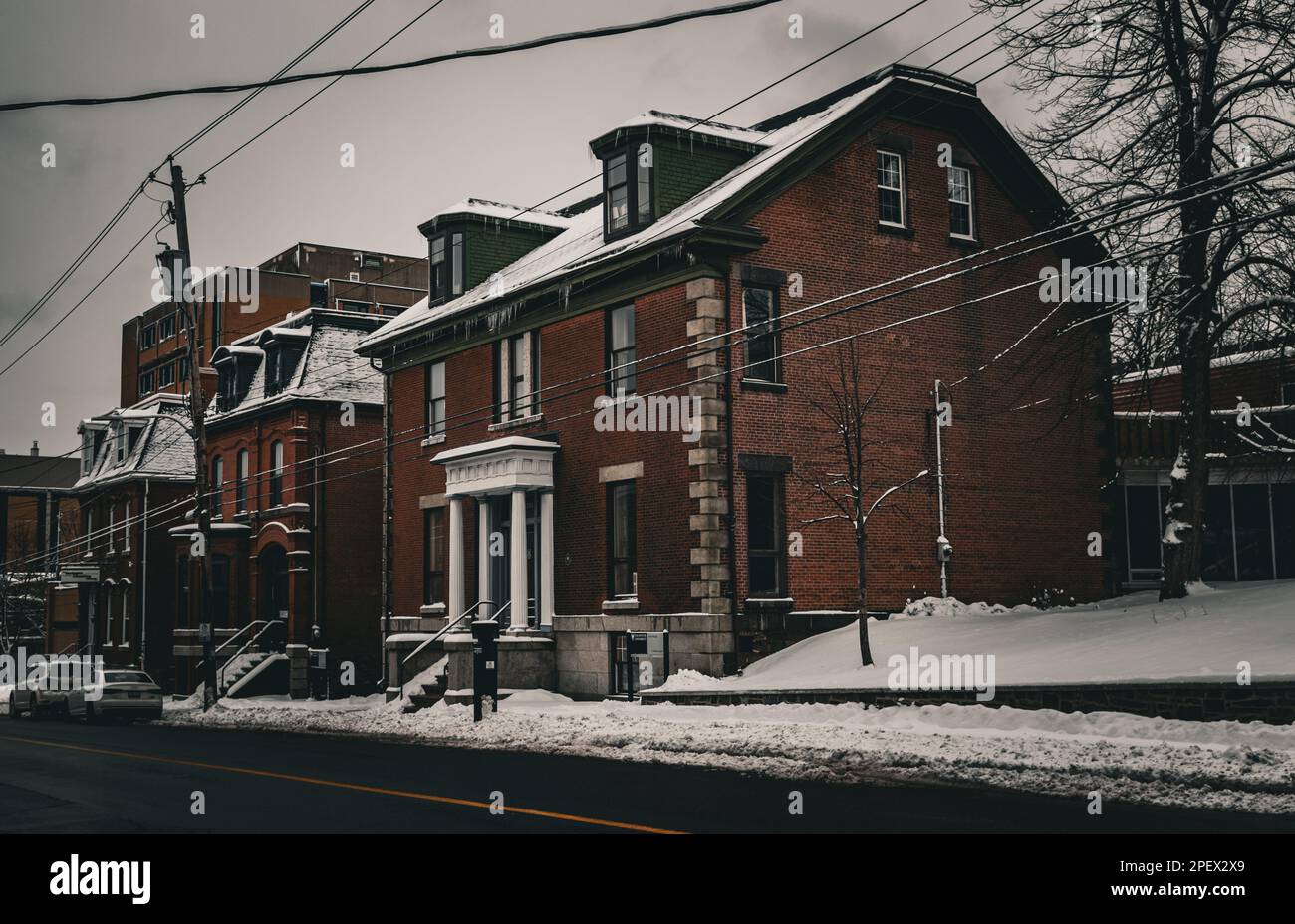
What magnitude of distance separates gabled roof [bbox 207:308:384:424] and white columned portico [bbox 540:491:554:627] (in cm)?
1503

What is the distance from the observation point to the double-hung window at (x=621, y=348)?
27.5 meters

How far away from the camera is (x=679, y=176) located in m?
28.2

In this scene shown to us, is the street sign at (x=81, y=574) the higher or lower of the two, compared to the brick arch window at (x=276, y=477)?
lower

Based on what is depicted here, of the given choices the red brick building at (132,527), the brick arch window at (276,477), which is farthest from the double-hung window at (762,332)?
the red brick building at (132,527)

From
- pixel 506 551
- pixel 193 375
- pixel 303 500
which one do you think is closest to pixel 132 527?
pixel 303 500

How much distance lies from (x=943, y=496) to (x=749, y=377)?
5.09m

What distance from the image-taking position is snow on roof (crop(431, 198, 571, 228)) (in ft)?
113

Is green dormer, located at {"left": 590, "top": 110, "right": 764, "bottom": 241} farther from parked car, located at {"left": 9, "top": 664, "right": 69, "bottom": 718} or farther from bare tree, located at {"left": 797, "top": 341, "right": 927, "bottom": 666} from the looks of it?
parked car, located at {"left": 9, "top": 664, "right": 69, "bottom": 718}

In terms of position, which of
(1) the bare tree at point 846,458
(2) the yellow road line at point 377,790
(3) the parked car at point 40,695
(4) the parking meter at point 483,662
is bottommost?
(3) the parked car at point 40,695

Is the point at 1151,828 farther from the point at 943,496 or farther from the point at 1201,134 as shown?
the point at 943,496

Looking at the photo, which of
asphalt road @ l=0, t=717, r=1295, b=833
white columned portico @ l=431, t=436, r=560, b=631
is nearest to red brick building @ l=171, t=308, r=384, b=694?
white columned portico @ l=431, t=436, r=560, b=631

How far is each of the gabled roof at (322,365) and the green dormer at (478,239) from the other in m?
8.05

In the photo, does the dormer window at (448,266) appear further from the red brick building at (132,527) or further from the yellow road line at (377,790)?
the red brick building at (132,527)
